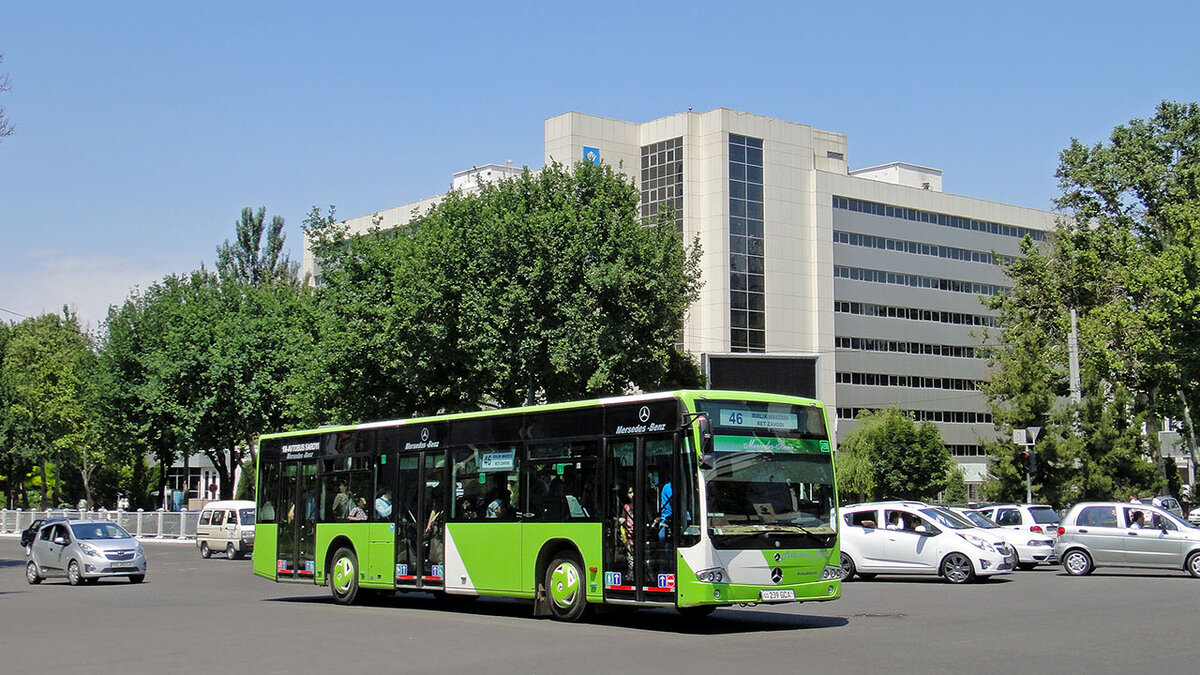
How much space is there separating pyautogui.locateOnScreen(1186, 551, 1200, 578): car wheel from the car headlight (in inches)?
166

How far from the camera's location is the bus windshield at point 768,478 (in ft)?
49.9

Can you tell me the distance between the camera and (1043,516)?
3294 cm

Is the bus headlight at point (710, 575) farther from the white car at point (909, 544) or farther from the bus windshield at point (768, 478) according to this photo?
the white car at point (909, 544)

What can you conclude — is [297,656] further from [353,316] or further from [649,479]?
[353,316]

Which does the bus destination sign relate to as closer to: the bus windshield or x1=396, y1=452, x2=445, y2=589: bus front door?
the bus windshield

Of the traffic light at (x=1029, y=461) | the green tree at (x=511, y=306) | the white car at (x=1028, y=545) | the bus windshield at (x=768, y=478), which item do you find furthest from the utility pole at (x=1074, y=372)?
the bus windshield at (x=768, y=478)

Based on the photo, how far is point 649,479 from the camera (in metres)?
15.8

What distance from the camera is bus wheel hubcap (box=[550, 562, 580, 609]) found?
55.2ft

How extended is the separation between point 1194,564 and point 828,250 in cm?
5529

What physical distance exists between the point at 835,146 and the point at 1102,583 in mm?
63794

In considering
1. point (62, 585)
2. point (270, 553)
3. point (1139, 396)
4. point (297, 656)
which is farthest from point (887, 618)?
point (1139, 396)

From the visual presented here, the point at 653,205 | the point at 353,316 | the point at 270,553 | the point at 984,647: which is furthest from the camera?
the point at 653,205

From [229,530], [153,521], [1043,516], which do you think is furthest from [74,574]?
[153,521]

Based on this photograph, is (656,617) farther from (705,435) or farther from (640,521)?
(705,435)
